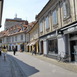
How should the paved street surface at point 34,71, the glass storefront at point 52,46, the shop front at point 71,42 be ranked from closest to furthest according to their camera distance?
the paved street surface at point 34,71 < the shop front at point 71,42 < the glass storefront at point 52,46

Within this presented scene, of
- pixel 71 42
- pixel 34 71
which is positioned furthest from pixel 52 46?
pixel 34 71

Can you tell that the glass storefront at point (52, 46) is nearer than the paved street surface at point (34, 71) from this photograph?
No

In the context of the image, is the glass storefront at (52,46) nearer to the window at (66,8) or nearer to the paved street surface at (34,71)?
the window at (66,8)

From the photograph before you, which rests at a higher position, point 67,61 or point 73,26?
point 73,26

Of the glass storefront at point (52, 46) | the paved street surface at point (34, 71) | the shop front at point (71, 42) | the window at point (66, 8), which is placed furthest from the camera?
the glass storefront at point (52, 46)

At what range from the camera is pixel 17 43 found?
52406mm

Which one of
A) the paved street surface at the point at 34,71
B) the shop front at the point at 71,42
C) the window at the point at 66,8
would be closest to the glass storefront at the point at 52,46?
the shop front at the point at 71,42

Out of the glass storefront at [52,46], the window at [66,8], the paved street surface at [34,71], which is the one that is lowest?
the paved street surface at [34,71]

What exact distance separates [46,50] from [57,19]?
6.49m

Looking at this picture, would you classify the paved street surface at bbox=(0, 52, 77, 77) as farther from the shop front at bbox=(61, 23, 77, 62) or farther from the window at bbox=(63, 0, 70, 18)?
the window at bbox=(63, 0, 70, 18)

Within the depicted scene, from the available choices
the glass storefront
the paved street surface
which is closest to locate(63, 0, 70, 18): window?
the glass storefront

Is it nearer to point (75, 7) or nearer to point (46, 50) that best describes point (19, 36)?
point (46, 50)

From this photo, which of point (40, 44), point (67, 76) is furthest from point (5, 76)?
point (40, 44)

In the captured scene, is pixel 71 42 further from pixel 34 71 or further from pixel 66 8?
pixel 34 71
